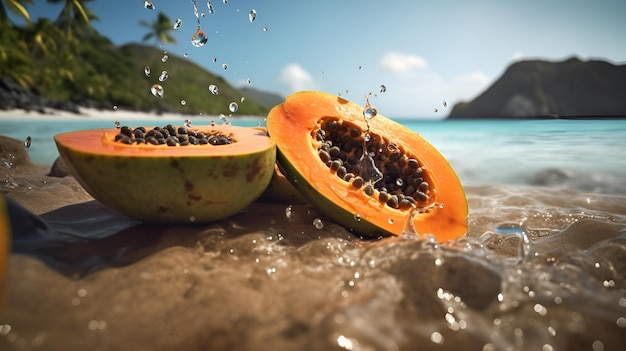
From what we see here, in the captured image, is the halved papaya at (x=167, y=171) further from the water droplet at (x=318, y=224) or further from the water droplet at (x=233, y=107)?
the water droplet at (x=233, y=107)

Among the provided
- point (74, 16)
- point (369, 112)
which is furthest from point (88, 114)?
point (369, 112)

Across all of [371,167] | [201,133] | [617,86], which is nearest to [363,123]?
[371,167]

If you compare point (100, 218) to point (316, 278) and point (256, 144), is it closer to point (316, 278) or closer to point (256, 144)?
point (256, 144)

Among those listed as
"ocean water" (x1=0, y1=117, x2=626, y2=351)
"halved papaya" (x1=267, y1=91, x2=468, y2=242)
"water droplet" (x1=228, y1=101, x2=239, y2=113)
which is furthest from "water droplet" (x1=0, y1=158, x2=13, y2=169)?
"halved papaya" (x1=267, y1=91, x2=468, y2=242)

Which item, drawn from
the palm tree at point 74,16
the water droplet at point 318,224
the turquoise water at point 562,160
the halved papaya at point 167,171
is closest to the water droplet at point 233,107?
the halved papaya at point 167,171

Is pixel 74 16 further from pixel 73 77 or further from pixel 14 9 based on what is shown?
pixel 14 9
